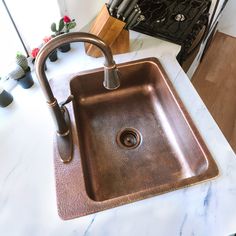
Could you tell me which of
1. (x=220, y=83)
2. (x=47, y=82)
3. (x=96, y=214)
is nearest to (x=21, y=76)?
(x=47, y=82)

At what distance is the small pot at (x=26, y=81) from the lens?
2.80 feet

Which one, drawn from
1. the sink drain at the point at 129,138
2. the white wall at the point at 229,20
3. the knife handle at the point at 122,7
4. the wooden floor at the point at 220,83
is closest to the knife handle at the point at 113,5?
the knife handle at the point at 122,7

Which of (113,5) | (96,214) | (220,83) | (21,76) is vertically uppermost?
(113,5)

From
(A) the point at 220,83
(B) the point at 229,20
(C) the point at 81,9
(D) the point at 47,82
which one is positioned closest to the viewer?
(D) the point at 47,82

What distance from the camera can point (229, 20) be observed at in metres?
2.62

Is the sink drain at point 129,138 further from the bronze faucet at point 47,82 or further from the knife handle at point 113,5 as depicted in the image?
the knife handle at point 113,5

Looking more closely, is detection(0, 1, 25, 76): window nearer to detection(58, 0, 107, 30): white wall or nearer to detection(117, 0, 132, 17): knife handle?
detection(58, 0, 107, 30): white wall

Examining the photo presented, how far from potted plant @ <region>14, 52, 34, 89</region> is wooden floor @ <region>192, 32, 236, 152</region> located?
64.8 inches

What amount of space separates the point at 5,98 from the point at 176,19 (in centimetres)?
99

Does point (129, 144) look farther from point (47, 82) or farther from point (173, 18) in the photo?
point (173, 18)

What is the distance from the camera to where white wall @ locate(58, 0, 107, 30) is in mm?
1030

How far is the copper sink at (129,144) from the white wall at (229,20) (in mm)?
2263

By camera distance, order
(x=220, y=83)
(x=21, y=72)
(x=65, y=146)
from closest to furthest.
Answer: (x=65, y=146), (x=21, y=72), (x=220, y=83)

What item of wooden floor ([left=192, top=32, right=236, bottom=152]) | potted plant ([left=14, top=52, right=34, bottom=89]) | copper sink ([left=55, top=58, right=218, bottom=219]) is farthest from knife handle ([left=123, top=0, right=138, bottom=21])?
wooden floor ([left=192, top=32, right=236, bottom=152])
